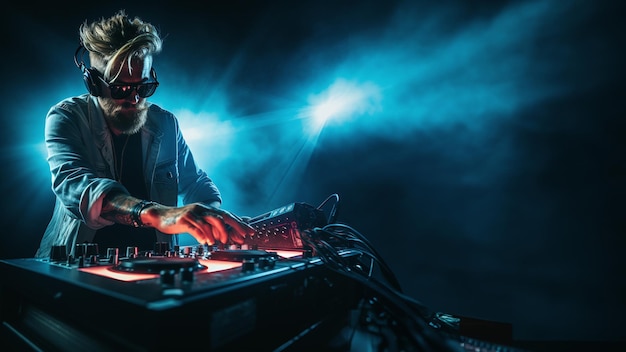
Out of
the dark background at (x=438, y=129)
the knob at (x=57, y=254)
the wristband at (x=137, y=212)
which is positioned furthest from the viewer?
the dark background at (x=438, y=129)

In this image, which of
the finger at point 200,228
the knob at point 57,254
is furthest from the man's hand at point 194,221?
the knob at point 57,254

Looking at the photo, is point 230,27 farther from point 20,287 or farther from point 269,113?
point 20,287

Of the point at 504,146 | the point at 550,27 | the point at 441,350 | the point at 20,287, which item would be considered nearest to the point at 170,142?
the point at 20,287

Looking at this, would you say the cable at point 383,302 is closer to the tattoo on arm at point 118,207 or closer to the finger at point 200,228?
the finger at point 200,228

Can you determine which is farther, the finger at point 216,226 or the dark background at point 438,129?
the dark background at point 438,129

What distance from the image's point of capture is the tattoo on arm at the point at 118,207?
2.27 feet

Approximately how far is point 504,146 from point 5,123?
2.75m

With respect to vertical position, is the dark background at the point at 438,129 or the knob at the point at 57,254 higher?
the dark background at the point at 438,129

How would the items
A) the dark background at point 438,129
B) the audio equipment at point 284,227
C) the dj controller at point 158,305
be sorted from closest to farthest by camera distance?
the dj controller at point 158,305 < the audio equipment at point 284,227 < the dark background at point 438,129

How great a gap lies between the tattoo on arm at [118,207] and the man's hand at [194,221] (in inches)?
2.3

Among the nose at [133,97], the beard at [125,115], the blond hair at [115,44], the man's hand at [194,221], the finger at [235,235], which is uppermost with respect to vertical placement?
the blond hair at [115,44]

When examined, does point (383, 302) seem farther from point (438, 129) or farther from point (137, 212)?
point (438, 129)

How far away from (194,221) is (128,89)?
0.75m

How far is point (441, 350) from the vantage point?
0.33 metres
